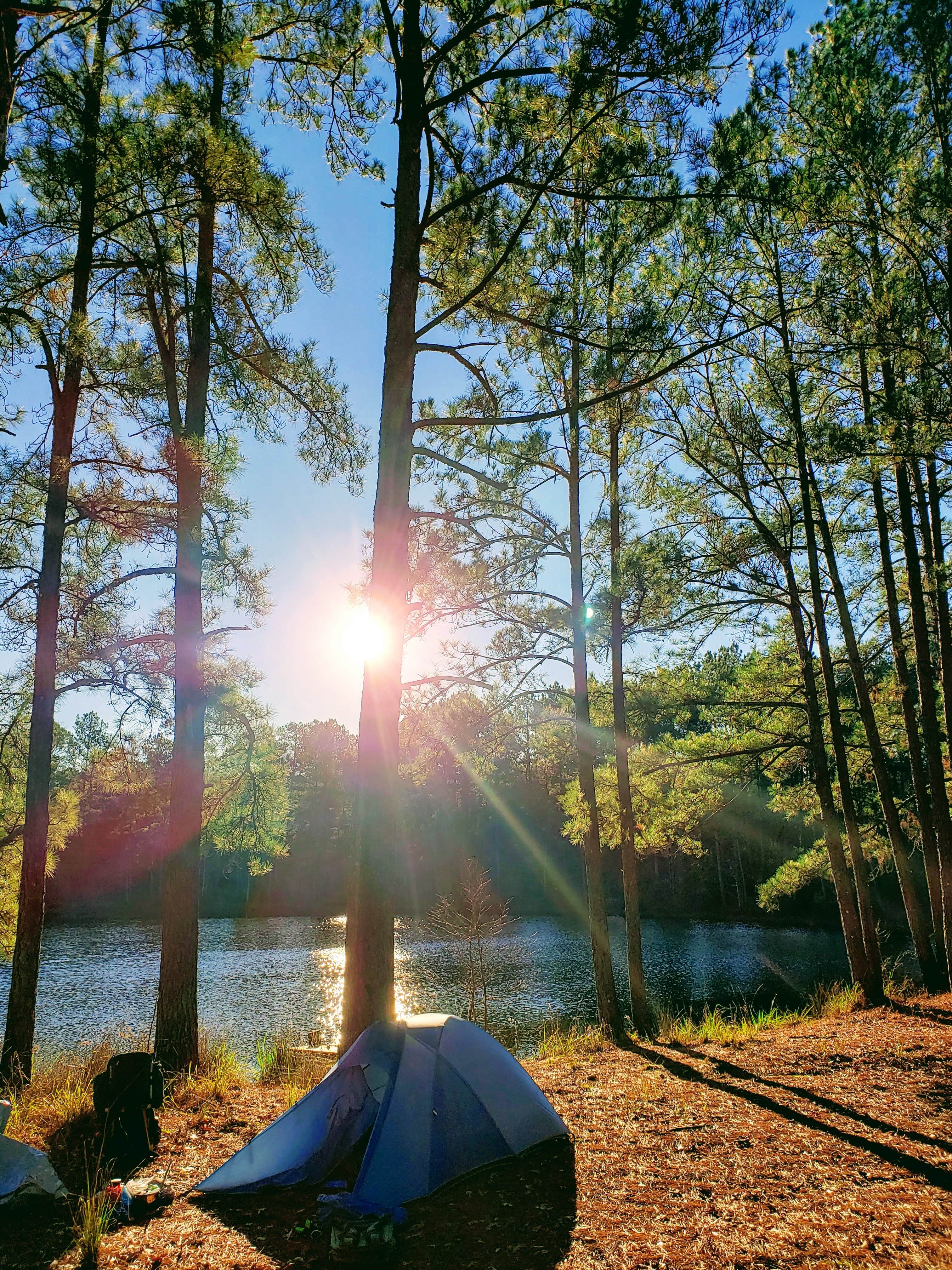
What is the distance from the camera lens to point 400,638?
5.43 m

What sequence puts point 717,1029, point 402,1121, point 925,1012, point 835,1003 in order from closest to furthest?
point 402,1121, point 925,1012, point 717,1029, point 835,1003

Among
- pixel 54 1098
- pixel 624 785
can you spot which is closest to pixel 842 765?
pixel 624 785

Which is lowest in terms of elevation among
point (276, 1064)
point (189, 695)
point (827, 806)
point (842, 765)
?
point (276, 1064)

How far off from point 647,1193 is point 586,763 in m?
6.12

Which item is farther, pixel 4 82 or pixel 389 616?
pixel 389 616

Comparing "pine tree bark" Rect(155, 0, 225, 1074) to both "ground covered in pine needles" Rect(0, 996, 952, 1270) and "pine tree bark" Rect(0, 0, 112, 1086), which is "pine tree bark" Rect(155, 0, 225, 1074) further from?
"pine tree bark" Rect(0, 0, 112, 1086)

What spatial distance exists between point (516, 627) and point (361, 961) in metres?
6.13

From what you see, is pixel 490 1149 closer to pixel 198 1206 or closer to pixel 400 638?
pixel 198 1206

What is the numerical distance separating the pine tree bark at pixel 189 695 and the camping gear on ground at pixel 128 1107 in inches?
69.6

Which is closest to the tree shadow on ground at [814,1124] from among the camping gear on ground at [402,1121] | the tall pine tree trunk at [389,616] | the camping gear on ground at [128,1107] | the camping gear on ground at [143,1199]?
the camping gear on ground at [402,1121]

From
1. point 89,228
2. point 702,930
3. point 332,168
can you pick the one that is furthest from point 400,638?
point 702,930

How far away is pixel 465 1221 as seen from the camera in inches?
139

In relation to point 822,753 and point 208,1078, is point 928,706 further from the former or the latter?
point 208,1078

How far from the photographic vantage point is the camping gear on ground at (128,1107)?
4.15m
